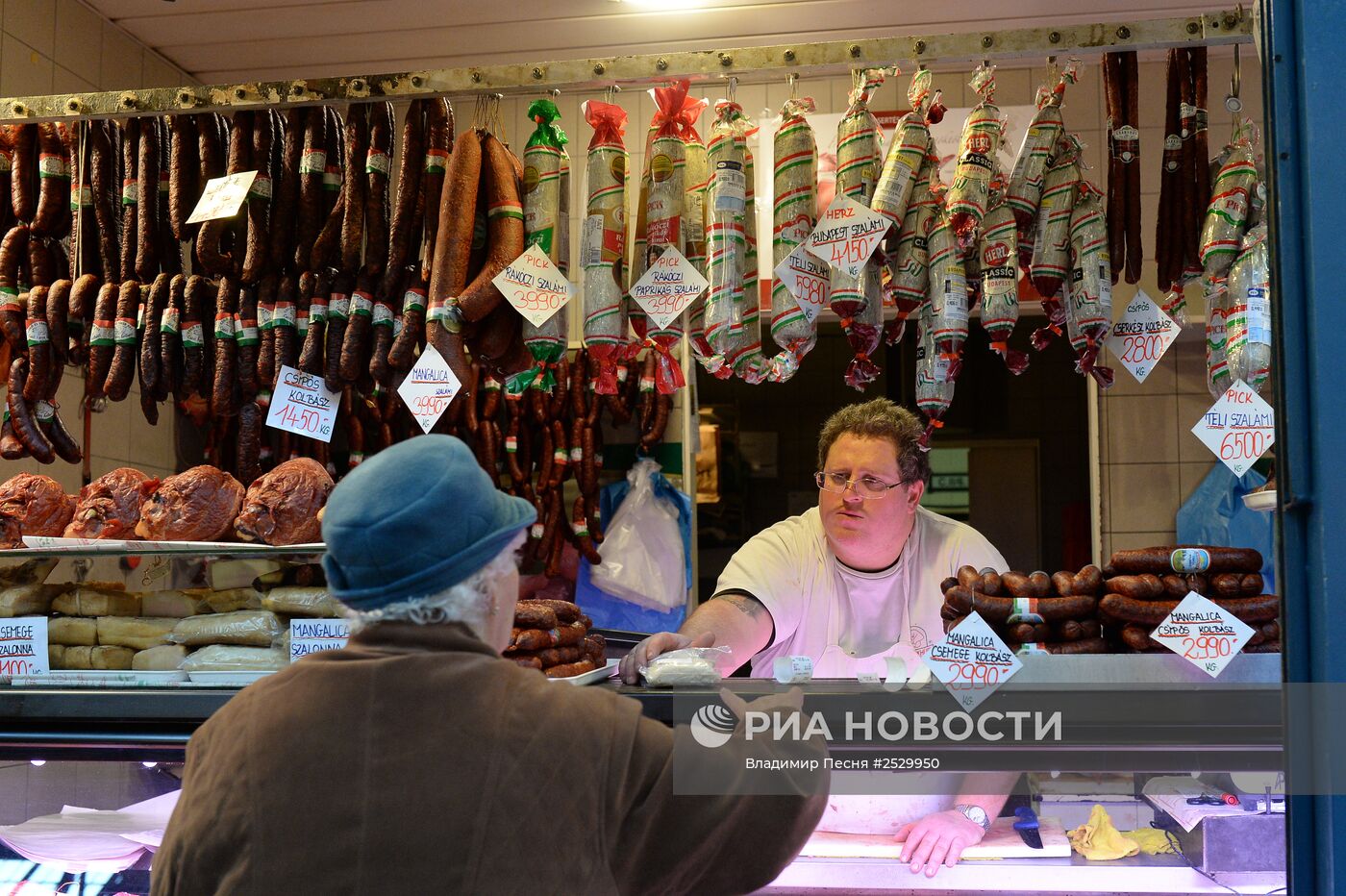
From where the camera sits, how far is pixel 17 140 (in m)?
3.68

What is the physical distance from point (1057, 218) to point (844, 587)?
1678mm

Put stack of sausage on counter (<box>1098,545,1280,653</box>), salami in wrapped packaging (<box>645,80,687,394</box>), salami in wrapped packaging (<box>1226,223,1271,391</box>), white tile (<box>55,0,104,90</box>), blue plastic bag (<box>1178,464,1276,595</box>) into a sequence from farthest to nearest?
blue plastic bag (<box>1178,464,1276,595</box>) < white tile (<box>55,0,104,90</box>) < salami in wrapped packaging (<box>645,80,687,394</box>) < salami in wrapped packaging (<box>1226,223,1271,391</box>) < stack of sausage on counter (<box>1098,545,1280,653</box>)

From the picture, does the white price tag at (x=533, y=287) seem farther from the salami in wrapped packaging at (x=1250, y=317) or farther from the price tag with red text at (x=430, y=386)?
the salami in wrapped packaging at (x=1250, y=317)

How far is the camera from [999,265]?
3062 mm

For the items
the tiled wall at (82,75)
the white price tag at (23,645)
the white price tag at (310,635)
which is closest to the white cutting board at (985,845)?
the white price tag at (310,635)

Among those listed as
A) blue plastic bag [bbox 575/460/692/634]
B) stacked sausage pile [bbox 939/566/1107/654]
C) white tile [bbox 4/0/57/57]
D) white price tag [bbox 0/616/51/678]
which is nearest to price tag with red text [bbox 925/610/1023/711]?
stacked sausage pile [bbox 939/566/1107/654]

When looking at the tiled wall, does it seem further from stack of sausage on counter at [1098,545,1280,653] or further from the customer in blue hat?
stack of sausage on counter at [1098,545,1280,653]

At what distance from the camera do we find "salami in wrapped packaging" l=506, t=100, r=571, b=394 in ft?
10.4

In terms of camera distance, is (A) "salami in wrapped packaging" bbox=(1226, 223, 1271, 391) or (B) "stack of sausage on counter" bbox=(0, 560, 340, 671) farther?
(A) "salami in wrapped packaging" bbox=(1226, 223, 1271, 391)

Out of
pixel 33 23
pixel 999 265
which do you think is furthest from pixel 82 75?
pixel 999 265

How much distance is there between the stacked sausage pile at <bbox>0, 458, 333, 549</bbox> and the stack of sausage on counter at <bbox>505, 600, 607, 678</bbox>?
54 centimetres

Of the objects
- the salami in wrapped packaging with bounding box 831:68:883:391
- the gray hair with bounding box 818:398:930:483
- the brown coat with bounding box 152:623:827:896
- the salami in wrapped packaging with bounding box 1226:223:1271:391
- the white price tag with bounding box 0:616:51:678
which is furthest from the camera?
the gray hair with bounding box 818:398:930:483

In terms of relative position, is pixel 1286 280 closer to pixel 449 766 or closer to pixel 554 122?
pixel 449 766

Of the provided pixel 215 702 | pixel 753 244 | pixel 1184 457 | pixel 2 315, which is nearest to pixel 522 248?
pixel 753 244
